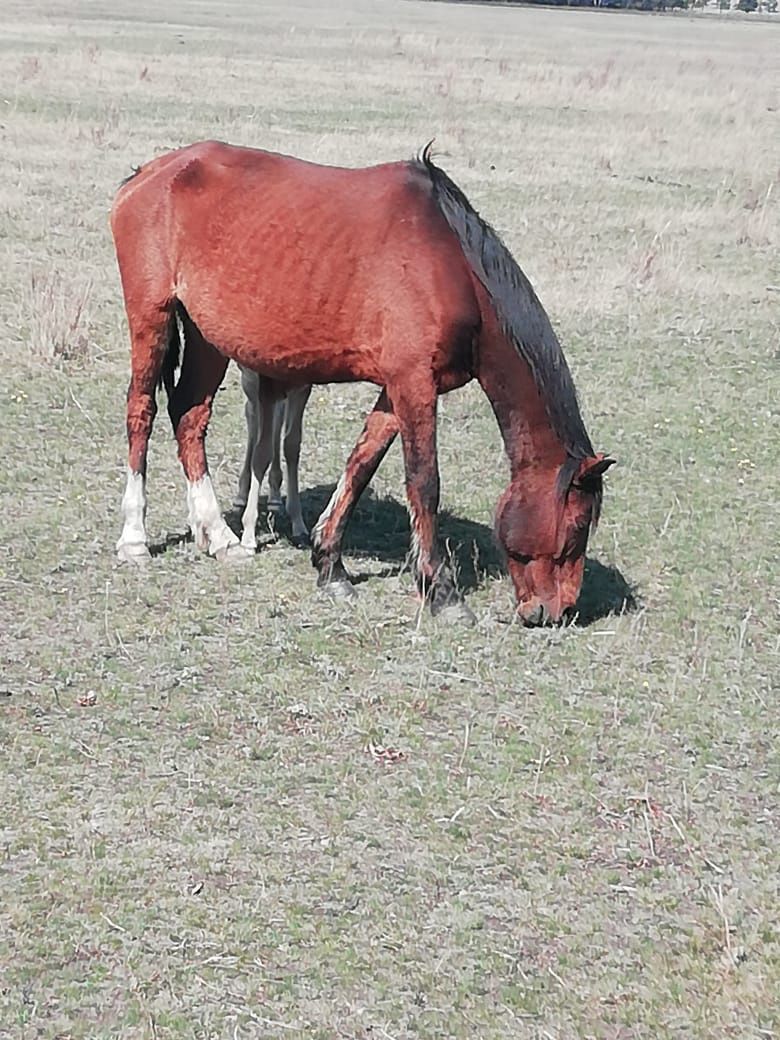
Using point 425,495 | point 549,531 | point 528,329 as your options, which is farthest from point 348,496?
point 528,329

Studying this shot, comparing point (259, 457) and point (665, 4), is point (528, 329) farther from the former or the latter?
point (665, 4)

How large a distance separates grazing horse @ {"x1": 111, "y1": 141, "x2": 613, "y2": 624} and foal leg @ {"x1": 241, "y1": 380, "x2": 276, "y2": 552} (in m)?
0.16

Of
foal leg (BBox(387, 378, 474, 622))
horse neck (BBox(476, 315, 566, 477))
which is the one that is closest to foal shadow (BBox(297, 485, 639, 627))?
foal leg (BBox(387, 378, 474, 622))

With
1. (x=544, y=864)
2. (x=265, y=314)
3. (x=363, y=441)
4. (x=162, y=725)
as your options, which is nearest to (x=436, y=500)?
(x=363, y=441)

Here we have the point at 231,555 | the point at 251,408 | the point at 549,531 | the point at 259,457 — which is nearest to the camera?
the point at 549,531

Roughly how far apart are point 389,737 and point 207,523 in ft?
7.16

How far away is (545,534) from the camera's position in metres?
6.34

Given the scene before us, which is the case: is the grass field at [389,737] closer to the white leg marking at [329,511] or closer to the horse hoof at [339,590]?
the horse hoof at [339,590]

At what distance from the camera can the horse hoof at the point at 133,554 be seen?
23.4 ft

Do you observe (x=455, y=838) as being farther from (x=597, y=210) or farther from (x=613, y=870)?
(x=597, y=210)

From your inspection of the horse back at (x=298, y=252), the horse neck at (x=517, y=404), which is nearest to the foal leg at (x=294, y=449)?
the horse back at (x=298, y=252)

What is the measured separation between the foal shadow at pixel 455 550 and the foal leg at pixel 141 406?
3.22 ft

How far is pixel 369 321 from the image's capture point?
21.5 ft

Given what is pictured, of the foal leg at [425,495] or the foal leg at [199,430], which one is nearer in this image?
the foal leg at [425,495]
